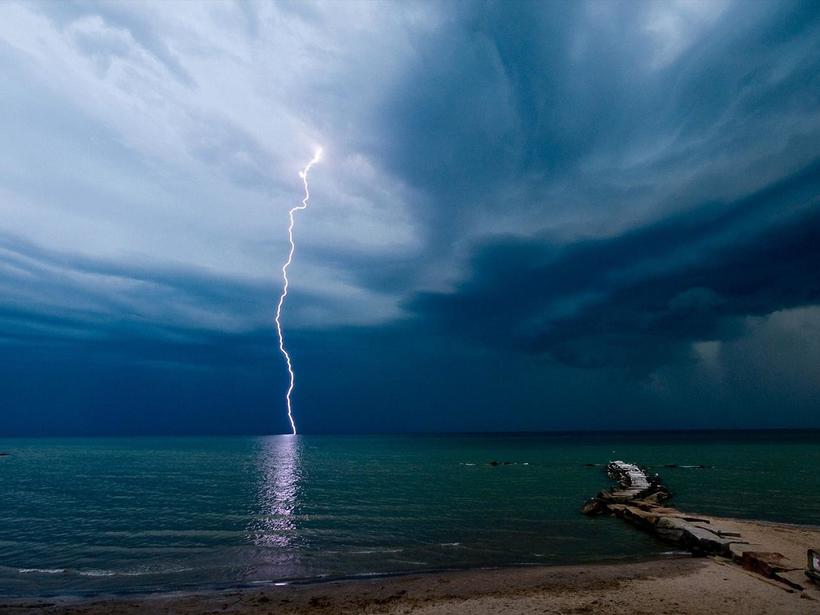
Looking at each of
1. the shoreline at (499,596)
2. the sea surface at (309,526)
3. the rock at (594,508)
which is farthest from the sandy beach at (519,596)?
the rock at (594,508)

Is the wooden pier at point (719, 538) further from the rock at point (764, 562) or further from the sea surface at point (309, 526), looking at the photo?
the sea surface at point (309, 526)

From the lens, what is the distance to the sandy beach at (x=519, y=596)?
631 inches

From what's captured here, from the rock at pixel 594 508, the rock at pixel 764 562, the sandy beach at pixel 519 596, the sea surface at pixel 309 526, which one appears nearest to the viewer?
the sandy beach at pixel 519 596

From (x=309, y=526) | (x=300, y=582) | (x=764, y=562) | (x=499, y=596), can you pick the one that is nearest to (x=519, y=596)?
(x=499, y=596)

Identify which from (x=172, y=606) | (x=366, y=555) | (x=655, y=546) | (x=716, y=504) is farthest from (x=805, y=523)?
(x=172, y=606)

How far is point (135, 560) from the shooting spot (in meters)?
24.5

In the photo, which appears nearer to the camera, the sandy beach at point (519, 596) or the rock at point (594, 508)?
the sandy beach at point (519, 596)

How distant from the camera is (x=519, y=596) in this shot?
17.6m

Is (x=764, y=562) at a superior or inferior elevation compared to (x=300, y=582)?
superior

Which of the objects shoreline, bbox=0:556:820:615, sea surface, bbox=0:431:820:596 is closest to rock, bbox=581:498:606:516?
sea surface, bbox=0:431:820:596

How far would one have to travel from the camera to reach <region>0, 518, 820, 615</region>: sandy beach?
52.5 feet

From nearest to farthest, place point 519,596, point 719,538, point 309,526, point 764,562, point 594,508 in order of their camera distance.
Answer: point 519,596, point 764,562, point 719,538, point 309,526, point 594,508

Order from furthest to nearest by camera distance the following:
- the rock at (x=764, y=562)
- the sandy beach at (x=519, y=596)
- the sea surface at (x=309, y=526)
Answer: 1. the sea surface at (x=309, y=526)
2. the rock at (x=764, y=562)
3. the sandy beach at (x=519, y=596)

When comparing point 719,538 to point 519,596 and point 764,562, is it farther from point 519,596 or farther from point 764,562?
point 519,596
